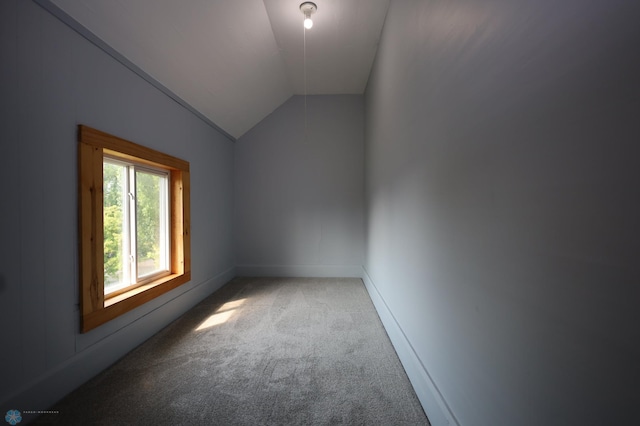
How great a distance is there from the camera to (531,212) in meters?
0.80

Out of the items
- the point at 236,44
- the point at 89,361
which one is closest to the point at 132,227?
the point at 89,361

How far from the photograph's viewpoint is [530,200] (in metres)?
0.80

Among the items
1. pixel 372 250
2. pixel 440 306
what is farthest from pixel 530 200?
pixel 372 250

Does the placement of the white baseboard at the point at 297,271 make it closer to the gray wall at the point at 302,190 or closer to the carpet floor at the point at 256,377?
the gray wall at the point at 302,190

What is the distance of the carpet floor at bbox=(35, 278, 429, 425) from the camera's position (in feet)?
5.17

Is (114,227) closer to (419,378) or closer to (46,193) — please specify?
(46,193)

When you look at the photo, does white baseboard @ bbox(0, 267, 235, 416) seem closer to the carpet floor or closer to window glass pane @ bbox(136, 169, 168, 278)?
the carpet floor

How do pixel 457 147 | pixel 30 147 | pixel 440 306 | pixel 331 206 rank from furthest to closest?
pixel 331 206 → pixel 30 147 → pixel 440 306 → pixel 457 147

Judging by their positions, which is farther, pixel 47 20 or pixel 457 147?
pixel 47 20

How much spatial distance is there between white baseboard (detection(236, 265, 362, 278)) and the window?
158 centimetres

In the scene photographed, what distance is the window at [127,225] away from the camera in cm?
188

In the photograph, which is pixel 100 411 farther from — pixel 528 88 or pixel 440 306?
pixel 528 88

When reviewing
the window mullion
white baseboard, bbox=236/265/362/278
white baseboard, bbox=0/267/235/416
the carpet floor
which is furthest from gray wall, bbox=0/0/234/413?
white baseboard, bbox=236/265/362/278

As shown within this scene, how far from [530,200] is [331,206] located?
396 cm
